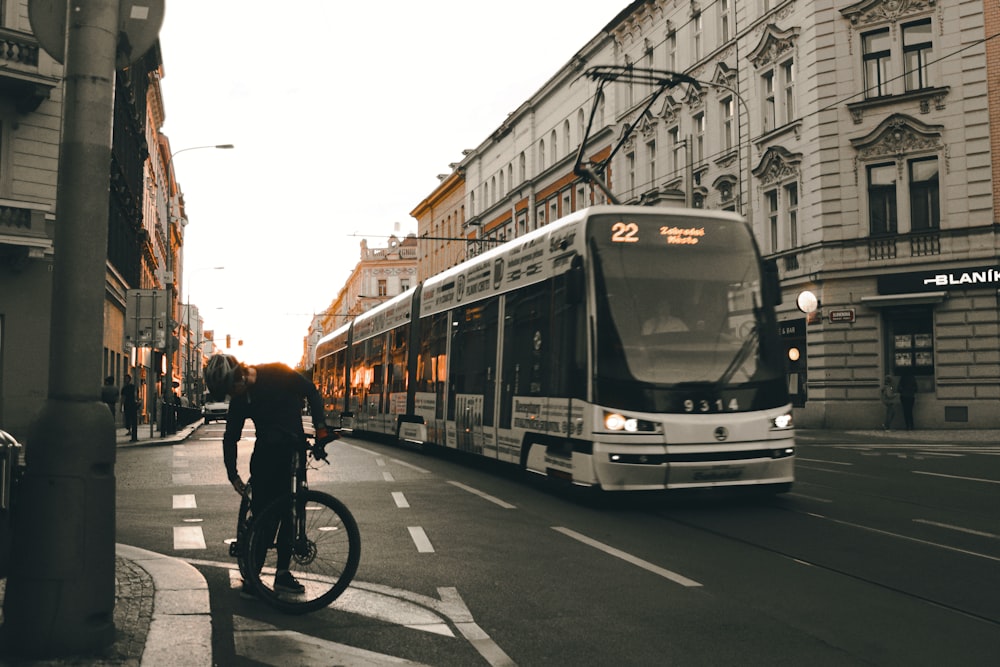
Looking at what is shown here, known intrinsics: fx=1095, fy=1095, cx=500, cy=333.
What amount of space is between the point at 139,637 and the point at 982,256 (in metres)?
27.5

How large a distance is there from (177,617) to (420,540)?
11.7 ft

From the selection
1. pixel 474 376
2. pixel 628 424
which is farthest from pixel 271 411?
pixel 474 376

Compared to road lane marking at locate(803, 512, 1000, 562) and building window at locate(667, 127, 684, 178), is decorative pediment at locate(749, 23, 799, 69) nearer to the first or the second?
building window at locate(667, 127, 684, 178)

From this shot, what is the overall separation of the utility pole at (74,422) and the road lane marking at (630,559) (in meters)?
3.71

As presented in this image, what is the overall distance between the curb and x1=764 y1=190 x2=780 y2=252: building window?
Result: 28717 mm

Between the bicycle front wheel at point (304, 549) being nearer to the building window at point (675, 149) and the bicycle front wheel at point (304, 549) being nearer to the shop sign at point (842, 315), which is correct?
the shop sign at point (842, 315)

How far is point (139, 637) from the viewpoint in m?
5.29

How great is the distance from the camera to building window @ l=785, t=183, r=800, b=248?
32.8m

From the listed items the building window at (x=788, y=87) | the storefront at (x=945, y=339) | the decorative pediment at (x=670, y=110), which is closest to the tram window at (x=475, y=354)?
the storefront at (x=945, y=339)

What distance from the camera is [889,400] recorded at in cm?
2927

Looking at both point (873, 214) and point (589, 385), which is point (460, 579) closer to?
point (589, 385)

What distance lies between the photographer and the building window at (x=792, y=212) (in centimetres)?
3275

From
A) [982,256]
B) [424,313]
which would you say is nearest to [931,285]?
[982,256]

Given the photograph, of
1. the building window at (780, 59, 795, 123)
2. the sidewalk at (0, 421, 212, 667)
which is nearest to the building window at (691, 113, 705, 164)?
the building window at (780, 59, 795, 123)
